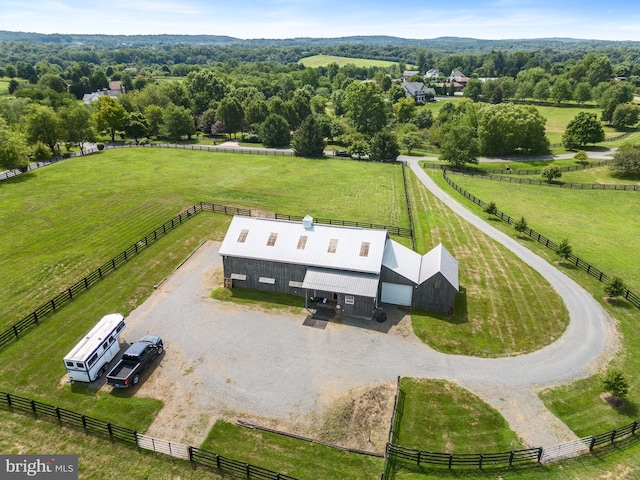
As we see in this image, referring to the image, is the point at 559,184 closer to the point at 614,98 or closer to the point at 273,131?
the point at 273,131

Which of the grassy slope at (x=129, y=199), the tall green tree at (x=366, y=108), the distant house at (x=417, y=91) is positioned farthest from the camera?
the distant house at (x=417, y=91)

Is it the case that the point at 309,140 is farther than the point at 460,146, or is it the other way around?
the point at 309,140

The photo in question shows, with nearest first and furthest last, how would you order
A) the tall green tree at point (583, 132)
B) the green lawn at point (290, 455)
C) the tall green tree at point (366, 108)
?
the green lawn at point (290, 455) < the tall green tree at point (583, 132) < the tall green tree at point (366, 108)

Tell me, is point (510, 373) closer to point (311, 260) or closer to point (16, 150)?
point (311, 260)

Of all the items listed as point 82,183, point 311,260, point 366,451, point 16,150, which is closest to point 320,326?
point 311,260

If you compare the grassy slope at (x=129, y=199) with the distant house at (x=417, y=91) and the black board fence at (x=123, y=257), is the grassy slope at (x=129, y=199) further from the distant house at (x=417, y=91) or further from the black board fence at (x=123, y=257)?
the distant house at (x=417, y=91)

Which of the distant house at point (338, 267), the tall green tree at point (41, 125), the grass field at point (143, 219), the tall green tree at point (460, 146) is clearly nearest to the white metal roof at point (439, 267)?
the distant house at point (338, 267)

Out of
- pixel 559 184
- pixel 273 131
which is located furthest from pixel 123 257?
pixel 559 184

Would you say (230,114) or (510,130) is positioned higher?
(510,130)
